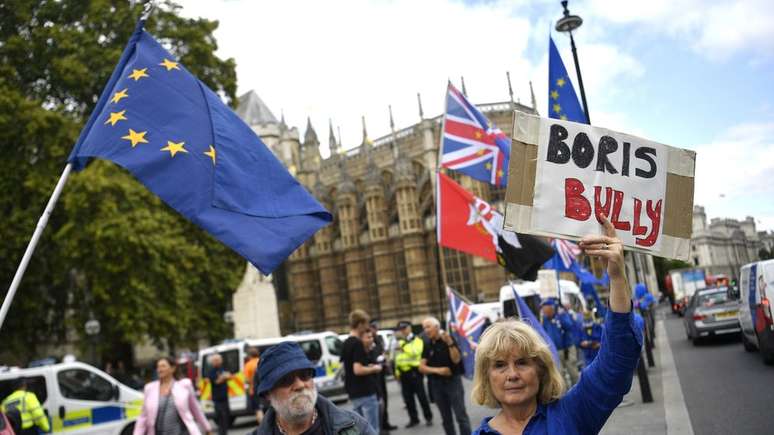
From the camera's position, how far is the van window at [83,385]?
35.2ft

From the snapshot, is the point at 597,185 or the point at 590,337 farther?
the point at 590,337

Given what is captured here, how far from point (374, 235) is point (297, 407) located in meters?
45.5

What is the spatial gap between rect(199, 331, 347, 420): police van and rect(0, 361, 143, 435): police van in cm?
303

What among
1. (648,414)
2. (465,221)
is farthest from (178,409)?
(465,221)

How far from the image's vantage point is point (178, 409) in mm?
5762

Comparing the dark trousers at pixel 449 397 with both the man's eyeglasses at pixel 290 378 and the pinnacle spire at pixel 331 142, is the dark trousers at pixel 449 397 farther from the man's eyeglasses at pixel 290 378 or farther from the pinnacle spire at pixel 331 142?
the pinnacle spire at pixel 331 142

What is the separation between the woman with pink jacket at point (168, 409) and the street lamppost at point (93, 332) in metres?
15.1

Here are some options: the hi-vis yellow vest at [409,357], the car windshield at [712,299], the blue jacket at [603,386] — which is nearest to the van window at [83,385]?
the hi-vis yellow vest at [409,357]

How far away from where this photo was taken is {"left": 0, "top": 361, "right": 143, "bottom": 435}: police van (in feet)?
34.5

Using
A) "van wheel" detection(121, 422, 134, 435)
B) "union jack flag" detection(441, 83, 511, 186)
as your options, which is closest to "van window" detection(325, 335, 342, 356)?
"van wheel" detection(121, 422, 134, 435)

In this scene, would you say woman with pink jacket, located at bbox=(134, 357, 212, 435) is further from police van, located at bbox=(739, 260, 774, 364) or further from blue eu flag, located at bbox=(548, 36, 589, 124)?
police van, located at bbox=(739, 260, 774, 364)

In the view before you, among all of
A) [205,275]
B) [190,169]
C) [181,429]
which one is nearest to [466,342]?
[181,429]

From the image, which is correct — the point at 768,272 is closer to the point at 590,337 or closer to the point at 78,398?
the point at 590,337

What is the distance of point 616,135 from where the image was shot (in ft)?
9.56
